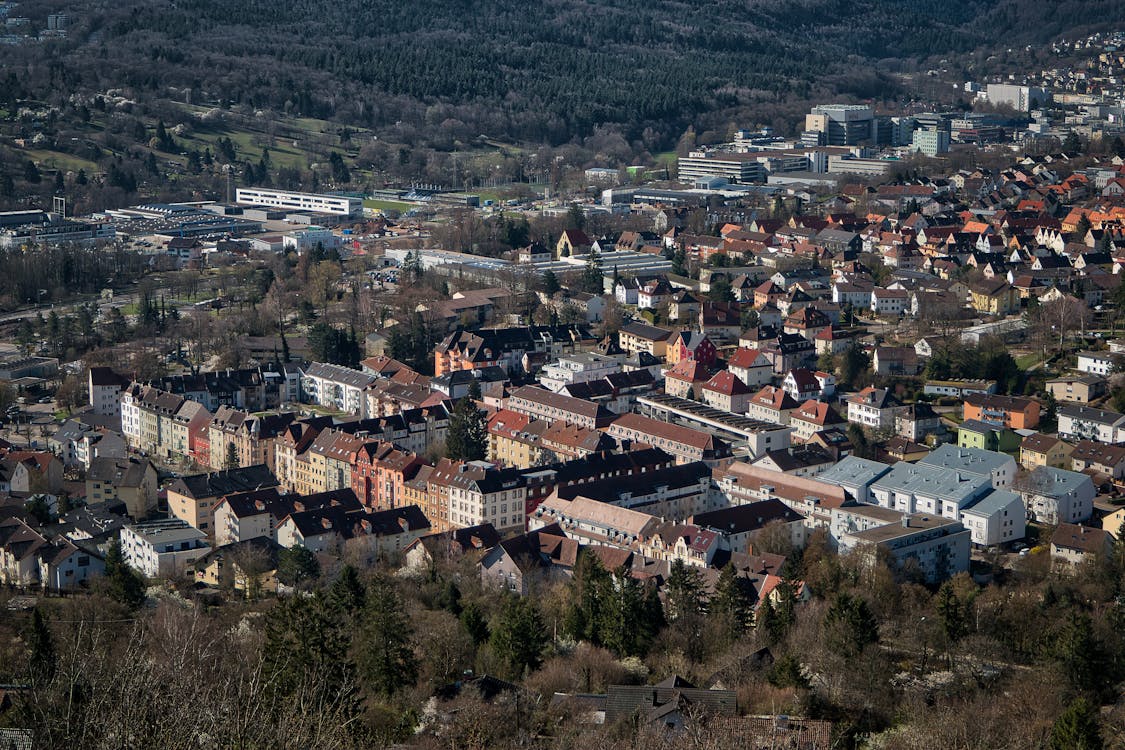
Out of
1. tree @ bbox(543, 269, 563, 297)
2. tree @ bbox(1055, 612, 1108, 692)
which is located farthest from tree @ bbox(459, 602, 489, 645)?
tree @ bbox(543, 269, 563, 297)

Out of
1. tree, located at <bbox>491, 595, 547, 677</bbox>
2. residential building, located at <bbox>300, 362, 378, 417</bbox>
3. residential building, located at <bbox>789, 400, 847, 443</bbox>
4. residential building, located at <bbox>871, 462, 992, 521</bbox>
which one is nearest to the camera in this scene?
tree, located at <bbox>491, 595, 547, 677</bbox>

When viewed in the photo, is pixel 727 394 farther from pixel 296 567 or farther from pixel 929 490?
pixel 296 567

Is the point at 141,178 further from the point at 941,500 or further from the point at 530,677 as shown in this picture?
the point at 530,677

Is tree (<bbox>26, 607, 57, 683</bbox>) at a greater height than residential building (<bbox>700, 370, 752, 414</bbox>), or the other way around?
tree (<bbox>26, 607, 57, 683</bbox>)

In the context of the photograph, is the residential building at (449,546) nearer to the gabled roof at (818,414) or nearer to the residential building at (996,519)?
the residential building at (996,519)

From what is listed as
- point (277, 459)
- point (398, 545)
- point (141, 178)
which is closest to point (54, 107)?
point (141, 178)

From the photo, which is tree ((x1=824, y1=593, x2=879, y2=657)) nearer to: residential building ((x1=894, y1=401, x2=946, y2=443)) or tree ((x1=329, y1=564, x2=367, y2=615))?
tree ((x1=329, y1=564, x2=367, y2=615))

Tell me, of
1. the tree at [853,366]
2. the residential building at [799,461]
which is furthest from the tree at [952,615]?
the tree at [853,366]
